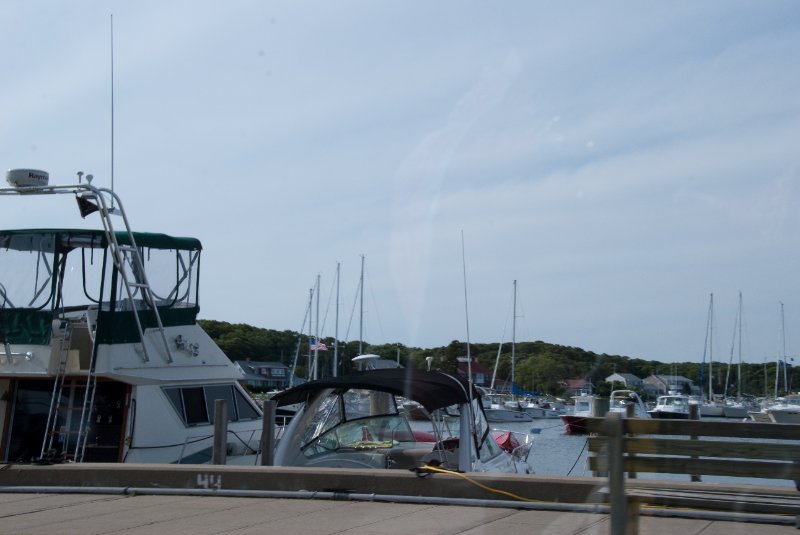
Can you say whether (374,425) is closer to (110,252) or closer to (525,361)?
(110,252)

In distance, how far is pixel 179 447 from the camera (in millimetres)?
14766

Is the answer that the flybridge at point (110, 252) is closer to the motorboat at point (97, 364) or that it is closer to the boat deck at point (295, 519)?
the motorboat at point (97, 364)

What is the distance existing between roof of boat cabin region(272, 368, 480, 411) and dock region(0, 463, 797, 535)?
2.67 metres

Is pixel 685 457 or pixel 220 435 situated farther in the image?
pixel 220 435

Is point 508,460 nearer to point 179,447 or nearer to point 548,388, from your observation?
point 179,447

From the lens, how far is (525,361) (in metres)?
50.9

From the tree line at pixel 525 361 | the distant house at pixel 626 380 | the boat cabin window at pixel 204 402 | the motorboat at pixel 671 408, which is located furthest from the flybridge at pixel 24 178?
the distant house at pixel 626 380

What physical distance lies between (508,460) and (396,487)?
609 centimetres

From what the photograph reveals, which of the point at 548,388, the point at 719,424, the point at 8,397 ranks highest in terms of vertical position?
the point at 719,424

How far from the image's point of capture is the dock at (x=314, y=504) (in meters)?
7.71

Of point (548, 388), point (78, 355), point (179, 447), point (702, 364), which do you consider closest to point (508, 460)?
point (179, 447)

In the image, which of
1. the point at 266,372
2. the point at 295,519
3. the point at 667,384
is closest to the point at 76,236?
the point at 295,519

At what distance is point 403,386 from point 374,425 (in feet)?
5.93

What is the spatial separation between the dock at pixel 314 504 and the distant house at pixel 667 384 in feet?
185
